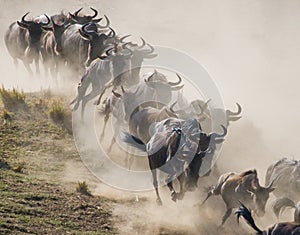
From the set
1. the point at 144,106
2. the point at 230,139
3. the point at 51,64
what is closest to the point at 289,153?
the point at 230,139

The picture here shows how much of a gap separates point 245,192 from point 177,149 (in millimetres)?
1503

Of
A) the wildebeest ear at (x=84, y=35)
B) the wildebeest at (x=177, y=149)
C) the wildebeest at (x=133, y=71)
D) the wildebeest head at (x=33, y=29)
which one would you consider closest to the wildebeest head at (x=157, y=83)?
the wildebeest at (x=133, y=71)

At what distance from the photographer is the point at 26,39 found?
769 inches

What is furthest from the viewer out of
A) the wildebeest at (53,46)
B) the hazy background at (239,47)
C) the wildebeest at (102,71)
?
the wildebeest at (53,46)

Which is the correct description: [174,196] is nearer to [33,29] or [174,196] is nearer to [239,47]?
[33,29]

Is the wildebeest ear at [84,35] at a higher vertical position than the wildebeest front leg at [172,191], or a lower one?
higher

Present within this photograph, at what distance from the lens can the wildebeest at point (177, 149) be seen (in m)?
11.7

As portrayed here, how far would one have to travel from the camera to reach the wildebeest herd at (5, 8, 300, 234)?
38.3 feet

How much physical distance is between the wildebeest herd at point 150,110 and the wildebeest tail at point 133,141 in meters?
0.02

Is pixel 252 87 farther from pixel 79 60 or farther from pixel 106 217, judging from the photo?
pixel 106 217

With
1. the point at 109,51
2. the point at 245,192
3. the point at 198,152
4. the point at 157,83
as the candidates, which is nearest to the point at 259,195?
the point at 245,192

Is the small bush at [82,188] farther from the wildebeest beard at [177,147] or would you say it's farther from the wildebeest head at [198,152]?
the wildebeest head at [198,152]

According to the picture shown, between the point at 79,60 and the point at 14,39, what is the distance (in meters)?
3.38

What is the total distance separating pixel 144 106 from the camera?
1391 centimetres
